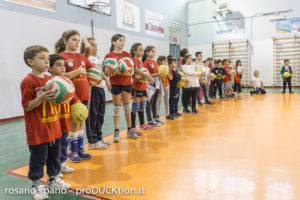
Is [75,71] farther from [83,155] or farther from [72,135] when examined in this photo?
[83,155]

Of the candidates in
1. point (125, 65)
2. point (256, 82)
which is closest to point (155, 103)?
point (125, 65)

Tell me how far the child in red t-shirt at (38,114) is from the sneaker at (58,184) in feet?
0.39

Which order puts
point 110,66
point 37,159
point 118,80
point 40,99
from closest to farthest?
1. point 40,99
2. point 37,159
3. point 110,66
4. point 118,80

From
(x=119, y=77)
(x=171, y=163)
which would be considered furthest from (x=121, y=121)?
(x=171, y=163)

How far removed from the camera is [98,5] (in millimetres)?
6797

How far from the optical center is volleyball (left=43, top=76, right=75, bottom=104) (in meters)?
1.53

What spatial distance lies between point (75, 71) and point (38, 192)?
3.55ft

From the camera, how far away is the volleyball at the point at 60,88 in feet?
5.02

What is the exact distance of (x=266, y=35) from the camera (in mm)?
10805

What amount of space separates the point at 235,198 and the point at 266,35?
11.3 meters

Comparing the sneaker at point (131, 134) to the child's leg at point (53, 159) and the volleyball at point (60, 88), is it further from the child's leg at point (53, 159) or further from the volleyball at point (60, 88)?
the volleyball at point (60, 88)

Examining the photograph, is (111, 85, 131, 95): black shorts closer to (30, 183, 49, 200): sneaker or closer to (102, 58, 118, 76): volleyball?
(102, 58, 118, 76): volleyball

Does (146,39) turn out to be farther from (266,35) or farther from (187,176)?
(187,176)

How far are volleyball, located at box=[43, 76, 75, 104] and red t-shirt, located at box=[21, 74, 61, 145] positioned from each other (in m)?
0.10
